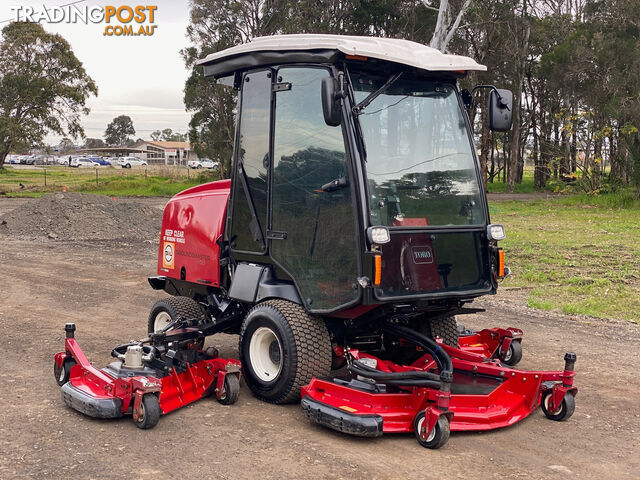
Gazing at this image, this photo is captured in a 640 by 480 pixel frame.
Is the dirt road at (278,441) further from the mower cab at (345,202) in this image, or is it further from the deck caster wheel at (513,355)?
the mower cab at (345,202)

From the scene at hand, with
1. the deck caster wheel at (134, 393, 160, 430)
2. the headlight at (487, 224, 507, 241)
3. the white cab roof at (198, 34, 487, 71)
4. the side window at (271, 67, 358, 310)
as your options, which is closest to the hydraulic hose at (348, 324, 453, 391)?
the side window at (271, 67, 358, 310)

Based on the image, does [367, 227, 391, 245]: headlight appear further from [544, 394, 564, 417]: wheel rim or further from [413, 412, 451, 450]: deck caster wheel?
[544, 394, 564, 417]: wheel rim

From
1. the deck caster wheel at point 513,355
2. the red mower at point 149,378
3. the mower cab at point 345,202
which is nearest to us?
the red mower at point 149,378

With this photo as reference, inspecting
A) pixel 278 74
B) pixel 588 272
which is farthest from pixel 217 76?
pixel 588 272

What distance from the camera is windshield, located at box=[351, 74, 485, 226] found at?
535 cm

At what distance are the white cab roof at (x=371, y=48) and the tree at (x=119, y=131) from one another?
125 meters

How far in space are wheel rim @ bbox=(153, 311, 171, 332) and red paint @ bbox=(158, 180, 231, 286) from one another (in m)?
0.39

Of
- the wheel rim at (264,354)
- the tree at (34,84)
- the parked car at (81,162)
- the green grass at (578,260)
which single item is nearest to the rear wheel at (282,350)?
the wheel rim at (264,354)

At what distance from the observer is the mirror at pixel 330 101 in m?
4.99

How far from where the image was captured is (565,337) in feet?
27.2

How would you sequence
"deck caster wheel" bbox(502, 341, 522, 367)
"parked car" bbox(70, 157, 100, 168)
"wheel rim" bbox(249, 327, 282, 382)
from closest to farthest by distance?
1. "wheel rim" bbox(249, 327, 282, 382)
2. "deck caster wheel" bbox(502, 341, 522, 367)
3. "parked car" bbox(70, 157, 100, 168)

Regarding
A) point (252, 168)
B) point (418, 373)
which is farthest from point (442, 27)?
point (418, 373)

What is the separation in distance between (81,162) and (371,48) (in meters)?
84.2

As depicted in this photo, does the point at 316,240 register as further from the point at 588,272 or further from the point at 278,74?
the point at 588,272
